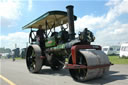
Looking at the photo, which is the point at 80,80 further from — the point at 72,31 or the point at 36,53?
the point at 36,53

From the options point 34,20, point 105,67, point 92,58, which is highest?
point 34,20

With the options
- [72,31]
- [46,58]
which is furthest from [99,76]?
[46,58]

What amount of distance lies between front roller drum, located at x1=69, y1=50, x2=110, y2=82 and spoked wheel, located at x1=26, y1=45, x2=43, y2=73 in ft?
7.61

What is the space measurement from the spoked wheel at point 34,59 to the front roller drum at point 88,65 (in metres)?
2.32

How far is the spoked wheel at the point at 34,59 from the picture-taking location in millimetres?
7309

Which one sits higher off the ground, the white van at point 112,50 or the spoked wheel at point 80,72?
the spoked wheel at point 80,72

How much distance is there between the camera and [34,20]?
803 centimetres

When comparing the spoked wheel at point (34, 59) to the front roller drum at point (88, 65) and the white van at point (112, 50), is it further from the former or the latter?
the white van at point (112, 50)

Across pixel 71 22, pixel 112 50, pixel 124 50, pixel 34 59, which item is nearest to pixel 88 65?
pixel 71 22

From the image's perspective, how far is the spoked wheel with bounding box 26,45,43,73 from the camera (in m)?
7.31

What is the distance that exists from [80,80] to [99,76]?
0.73 m

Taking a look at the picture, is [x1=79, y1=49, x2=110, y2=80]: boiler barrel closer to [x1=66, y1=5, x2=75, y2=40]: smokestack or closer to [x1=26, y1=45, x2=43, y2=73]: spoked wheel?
[x1=66, y1=5, x2=75, y2=40]: smokestack

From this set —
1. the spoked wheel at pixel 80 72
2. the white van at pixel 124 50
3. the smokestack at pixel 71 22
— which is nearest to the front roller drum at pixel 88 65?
the spoked wheel at pixel 80 72

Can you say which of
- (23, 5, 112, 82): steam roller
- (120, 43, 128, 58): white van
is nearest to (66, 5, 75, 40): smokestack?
(23, 5, 112, 82): steam roller
